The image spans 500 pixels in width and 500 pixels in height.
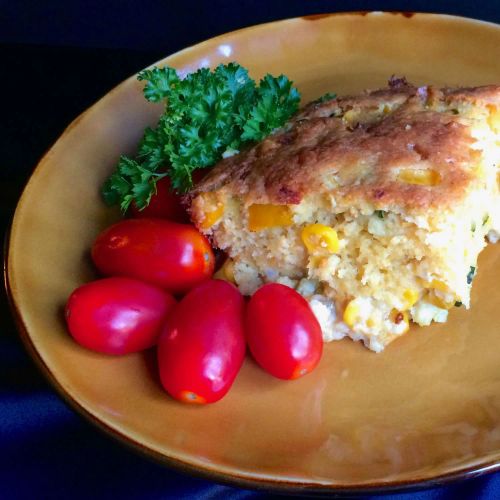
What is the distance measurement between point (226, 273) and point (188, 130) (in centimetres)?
56

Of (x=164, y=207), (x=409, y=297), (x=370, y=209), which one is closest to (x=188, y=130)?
(x=164, y=207)

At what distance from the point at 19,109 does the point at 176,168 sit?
1.45m

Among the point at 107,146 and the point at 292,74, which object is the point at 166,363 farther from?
the point at 292,74

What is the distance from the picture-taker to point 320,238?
2.33 m

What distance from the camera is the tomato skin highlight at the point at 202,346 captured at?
2059 mm

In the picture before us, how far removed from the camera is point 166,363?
6.95 ft

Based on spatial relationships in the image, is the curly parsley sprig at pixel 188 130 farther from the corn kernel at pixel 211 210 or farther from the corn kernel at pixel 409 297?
the corn kernel at pixel 409 297

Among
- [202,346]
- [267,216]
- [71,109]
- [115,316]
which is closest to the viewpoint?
[202,346]

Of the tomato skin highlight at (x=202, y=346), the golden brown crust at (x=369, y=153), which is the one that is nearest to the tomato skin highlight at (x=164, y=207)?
the golden brown crust at (x=369, y=153)

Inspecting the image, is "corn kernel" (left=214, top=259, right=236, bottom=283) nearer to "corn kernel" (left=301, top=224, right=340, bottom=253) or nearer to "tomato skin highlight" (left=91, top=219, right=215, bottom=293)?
"tomato skin highlight" (left=91, top=219, right=215, bottom=293)

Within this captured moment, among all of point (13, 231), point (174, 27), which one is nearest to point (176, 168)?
point (13, 231)

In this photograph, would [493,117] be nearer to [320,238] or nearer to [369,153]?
[369,153]

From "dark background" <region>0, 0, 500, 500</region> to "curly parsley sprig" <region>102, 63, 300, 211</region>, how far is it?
0.60m

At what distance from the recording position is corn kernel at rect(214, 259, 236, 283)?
2.59 m
